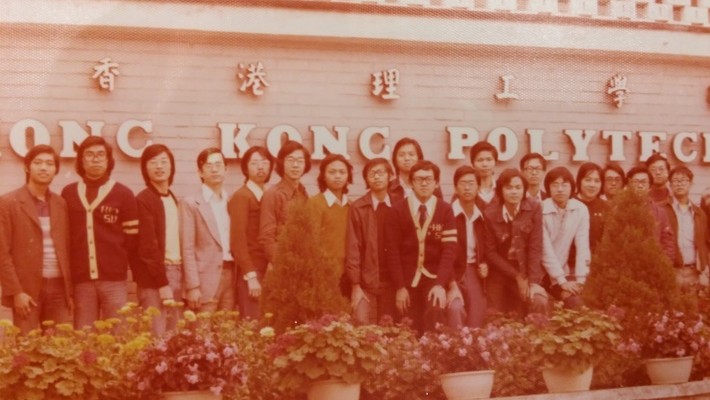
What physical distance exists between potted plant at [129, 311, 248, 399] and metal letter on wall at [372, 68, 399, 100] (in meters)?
2.94

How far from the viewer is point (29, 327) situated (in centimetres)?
869

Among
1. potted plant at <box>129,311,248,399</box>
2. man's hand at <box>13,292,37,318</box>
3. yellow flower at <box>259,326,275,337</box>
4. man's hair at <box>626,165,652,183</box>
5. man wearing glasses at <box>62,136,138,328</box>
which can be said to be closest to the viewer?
potted plant at <box>129,311,248,399</box>

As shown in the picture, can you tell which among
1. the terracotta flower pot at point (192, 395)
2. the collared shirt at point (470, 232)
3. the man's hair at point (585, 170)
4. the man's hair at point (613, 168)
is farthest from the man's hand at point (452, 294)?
the terracotta flower pot at point (192, 395)

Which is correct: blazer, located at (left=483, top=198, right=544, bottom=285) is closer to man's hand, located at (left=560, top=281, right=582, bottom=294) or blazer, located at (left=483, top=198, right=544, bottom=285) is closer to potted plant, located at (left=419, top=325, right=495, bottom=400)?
man's hand, located at (left=560, top=281, right=582, bottom=294)

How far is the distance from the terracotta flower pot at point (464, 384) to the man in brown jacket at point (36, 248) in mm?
2767

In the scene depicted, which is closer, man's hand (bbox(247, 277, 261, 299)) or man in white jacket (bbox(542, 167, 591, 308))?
man's hand (bbox(247, 277, 261, 299))

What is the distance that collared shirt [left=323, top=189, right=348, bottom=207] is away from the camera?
9.80 meters

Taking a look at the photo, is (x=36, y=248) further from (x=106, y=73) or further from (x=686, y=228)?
(x=686, y=228)

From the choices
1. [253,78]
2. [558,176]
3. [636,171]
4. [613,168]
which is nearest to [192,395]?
[253,78]

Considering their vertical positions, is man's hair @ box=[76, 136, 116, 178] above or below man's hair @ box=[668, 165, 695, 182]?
above

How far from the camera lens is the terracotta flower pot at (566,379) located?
8.95 metres

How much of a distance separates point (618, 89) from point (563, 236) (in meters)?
1.37

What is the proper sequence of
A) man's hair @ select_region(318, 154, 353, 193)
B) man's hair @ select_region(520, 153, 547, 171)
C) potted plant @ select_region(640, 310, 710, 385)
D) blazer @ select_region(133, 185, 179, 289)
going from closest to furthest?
blazer @ select_region(133, 185, 179, 289) → potted plant @ select_region(640, 310, 710, 385) → man's hair @ select_region(318, 154, 353, 193) → man's hair @ select_region(520, 153, 547, 171)

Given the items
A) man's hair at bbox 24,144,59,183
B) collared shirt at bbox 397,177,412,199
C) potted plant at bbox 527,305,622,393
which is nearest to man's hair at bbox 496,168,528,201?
collared shirt at bbox 397,177,412,199
